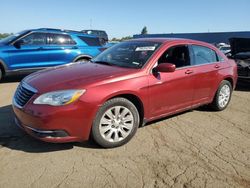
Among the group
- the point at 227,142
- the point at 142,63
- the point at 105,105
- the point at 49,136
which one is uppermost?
the point at 142,63

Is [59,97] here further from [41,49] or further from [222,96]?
[41,49]

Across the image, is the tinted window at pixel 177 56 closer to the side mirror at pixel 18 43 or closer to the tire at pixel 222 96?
the tire at pixel 222 96

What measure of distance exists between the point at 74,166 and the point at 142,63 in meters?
1.92

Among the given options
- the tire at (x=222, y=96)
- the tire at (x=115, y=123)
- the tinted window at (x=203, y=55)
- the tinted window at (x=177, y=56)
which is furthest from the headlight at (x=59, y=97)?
the tire at (x=222, y=96)

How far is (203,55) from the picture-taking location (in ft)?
18.3

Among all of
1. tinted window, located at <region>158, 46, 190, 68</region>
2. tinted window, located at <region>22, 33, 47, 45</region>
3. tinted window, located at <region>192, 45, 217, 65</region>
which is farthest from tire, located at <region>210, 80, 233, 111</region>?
tinted window, located at <region>22, 33, 47, 45</region>

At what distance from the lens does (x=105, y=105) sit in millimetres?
3871

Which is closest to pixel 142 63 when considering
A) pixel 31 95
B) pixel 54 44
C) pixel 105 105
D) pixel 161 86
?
pixel 161 86

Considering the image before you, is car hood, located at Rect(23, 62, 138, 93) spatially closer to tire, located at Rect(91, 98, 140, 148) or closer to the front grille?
the front grille

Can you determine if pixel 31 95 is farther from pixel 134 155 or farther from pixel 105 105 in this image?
pixel 134 155

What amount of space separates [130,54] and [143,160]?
195 cm

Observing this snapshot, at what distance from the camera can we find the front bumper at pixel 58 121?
3.59 m

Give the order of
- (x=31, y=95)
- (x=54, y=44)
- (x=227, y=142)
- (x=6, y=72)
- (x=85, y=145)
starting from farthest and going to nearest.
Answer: (x=54, y=44) → (x=6, y=72) → (x=227, y=142) → (x=85, y=145) → (x=31, y=95)

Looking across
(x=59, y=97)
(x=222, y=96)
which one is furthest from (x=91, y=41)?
(x=59, y=97)
